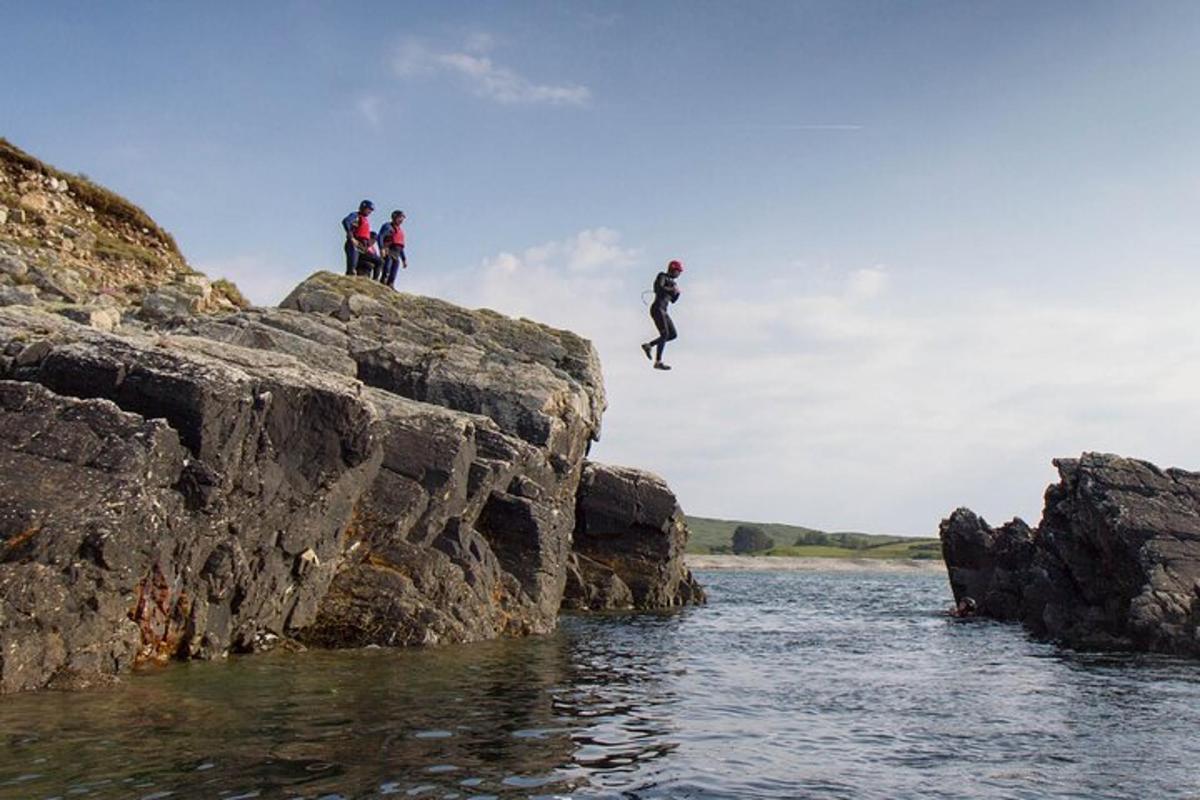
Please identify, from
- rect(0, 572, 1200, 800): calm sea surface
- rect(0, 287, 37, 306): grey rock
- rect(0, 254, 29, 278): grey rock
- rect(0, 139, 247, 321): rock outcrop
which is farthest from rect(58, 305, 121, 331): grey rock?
rect(0, 572, 1200, 800): calm sea surface

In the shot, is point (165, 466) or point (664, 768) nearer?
point (664, 768)

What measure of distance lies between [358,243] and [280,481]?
2102 centimetres

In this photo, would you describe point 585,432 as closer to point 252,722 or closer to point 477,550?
point 477,550

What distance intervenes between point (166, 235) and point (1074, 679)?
45.5 m

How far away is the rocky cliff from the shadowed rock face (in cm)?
6

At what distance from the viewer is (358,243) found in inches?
1753

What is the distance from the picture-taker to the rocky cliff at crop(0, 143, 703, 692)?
19.1 m

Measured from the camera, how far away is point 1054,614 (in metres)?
40.7

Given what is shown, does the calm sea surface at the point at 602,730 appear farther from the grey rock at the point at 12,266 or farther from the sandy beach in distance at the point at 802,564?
the sandy beach in distance at the point at 802,564

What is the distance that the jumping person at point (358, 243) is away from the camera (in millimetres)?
44062

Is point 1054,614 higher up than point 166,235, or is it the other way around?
point 166,235

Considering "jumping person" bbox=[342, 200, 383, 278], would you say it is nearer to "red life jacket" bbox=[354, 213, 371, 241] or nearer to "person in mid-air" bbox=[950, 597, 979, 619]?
"red life jacket" bbox=[354, 213, 371, 241]

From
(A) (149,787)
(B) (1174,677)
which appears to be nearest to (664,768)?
(A) (149,787)

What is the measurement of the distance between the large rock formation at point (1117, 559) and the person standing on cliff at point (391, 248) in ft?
103
